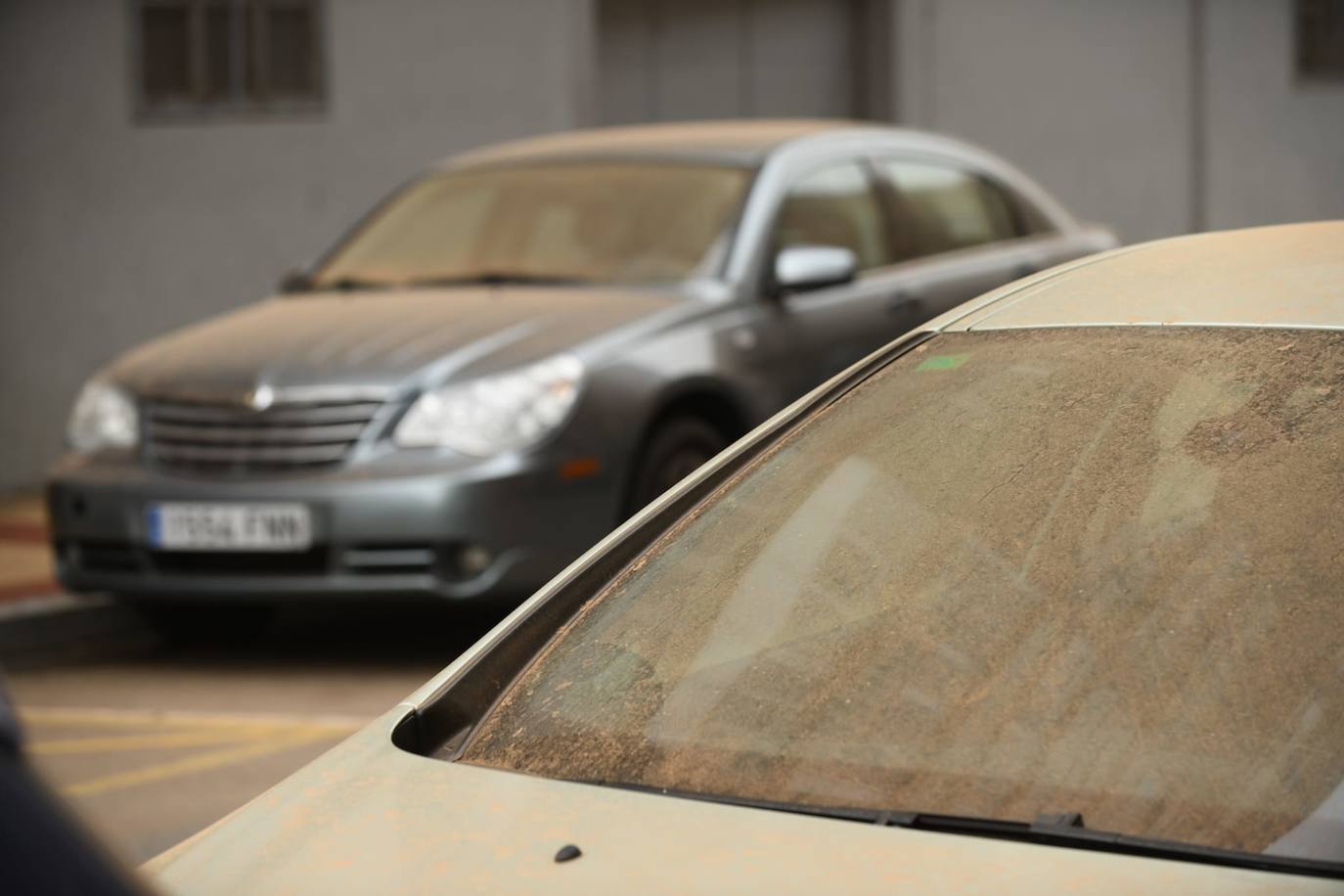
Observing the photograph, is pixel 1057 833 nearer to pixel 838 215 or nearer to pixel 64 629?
pixel 838 215

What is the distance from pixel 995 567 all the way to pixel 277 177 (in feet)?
34.0

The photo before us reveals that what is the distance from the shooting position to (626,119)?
13938 millimetres

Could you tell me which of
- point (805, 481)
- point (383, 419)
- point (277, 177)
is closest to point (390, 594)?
point (383, 419)

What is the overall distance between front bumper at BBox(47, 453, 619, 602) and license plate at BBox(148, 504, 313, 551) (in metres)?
0.03

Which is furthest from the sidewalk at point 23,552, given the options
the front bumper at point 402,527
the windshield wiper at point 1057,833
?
the windshield wiper at point 1057,833

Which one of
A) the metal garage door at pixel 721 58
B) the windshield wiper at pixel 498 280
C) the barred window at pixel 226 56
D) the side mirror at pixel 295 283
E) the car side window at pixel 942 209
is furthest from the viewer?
the metal garage door at pixel 721 58

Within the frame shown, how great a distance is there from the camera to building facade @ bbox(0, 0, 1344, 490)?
37.8ft

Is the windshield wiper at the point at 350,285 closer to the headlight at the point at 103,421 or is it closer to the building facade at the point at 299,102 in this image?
the headlight at the point at 103,421

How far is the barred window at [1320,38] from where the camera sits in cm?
1502

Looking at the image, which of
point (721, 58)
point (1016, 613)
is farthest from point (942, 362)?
point (721, 58)

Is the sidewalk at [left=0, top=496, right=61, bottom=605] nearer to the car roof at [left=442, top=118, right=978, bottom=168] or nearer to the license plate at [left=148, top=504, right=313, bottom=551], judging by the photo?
the license plate at [left=148, top=504, right=313, bottom=551]

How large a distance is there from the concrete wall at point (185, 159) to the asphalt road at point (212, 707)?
13.6ft

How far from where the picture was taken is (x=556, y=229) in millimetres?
7375

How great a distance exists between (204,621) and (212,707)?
1.07 meters
